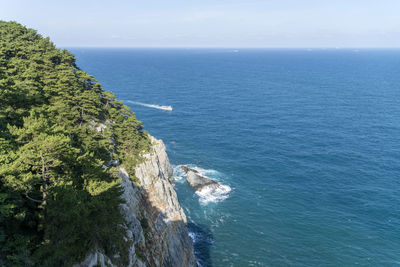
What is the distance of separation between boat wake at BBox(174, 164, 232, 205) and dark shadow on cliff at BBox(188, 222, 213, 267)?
945 centimetres

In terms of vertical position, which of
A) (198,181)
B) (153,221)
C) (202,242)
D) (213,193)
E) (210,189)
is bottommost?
(202,242)

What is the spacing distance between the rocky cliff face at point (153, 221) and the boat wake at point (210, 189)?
1722 cm

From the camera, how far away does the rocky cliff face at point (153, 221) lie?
39.0m

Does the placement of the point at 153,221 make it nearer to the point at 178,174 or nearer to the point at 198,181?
the point at 198,181

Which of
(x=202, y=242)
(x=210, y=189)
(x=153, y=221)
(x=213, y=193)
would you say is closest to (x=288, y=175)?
(x=213, y=193)

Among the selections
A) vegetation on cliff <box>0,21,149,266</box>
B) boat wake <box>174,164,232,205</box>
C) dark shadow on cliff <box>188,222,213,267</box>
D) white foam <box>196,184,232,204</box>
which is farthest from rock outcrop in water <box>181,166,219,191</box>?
vegetation on cliff <box>0,21,149,266</box>

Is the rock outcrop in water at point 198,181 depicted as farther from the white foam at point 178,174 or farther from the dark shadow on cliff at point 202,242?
the dark shadow on cliff at point 202,242

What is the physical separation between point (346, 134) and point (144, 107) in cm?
9747

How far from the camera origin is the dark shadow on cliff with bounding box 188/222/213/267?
53750 millimetres

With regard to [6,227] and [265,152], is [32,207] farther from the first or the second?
[265,152]

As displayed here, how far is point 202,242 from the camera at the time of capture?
5778cm

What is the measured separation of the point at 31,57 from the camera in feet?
188

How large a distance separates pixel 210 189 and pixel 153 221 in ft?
97.9

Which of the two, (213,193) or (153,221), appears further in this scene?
(213,193)
